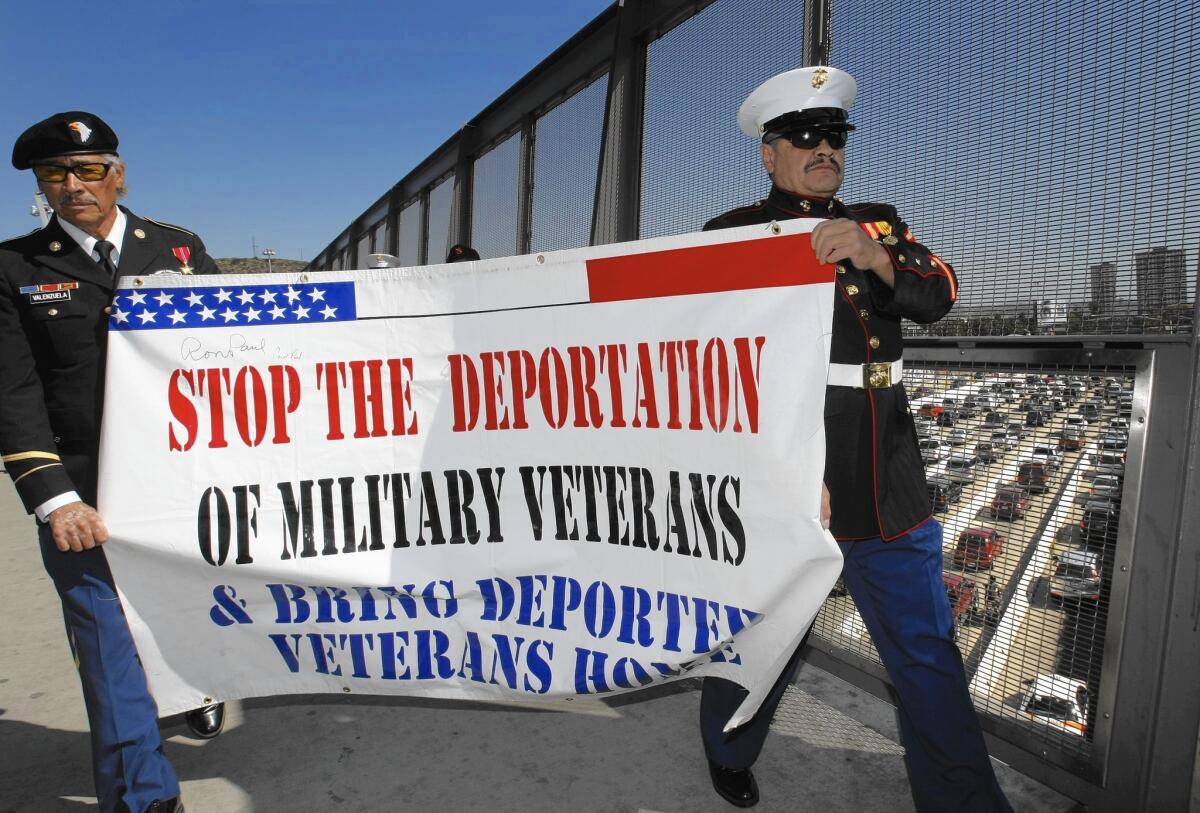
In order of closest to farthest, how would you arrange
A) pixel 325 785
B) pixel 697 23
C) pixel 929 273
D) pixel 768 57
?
pixel 929 273, pixel 325 785, pixel 768 57, pixel 697 23

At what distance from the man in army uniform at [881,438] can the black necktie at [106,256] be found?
1.89 meters

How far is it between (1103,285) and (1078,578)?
847 millimetres

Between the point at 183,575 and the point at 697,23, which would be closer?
the point at 183,575

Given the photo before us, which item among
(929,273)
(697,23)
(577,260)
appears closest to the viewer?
(929,273)

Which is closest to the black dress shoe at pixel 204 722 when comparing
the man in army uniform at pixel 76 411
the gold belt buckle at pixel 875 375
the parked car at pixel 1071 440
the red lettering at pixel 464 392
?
the man in army uniform at pixel 76 411

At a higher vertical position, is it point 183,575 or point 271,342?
point 271,342

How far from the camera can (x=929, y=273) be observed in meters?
1.82

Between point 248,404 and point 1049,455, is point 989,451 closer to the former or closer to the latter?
point 1049,455

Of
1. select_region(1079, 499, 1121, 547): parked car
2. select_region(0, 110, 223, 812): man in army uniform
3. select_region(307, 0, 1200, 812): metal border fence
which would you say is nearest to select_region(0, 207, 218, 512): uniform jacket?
select_region(0, 110, 223, 812): man in army uniform

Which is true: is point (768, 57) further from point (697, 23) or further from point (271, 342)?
point (271, 342)

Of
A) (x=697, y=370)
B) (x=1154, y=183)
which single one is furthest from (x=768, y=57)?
(x=697, y=370)

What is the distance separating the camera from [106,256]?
222cm

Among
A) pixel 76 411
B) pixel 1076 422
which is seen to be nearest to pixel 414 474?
pixel 76 411

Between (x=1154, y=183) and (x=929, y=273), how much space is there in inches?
28.8
